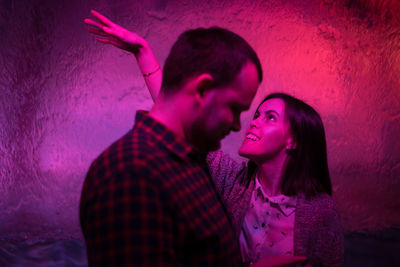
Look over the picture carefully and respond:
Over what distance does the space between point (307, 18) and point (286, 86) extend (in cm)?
46

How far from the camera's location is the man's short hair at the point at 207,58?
2.11ft

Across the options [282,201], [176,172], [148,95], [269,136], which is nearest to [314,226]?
[282,201]

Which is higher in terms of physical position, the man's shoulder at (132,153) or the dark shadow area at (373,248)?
the man's shoulder at (132,153)

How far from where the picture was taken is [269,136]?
1.22 meters

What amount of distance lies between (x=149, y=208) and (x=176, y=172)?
0.12m

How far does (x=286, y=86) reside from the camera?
6.54 ft

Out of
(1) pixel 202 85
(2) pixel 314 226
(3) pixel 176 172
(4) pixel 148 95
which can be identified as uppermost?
(1) pixel 202 85

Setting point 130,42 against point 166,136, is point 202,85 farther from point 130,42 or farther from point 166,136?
point 130,42

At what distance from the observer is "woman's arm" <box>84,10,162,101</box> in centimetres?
96

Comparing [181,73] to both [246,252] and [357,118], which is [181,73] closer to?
[246,252]

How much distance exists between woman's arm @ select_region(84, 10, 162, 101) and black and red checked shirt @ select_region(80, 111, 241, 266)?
0.44 meters

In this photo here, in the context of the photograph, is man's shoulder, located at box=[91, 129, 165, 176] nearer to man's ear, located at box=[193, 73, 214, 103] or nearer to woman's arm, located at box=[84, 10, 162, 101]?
man's ear, located at box=[193, 73, 214, 103]

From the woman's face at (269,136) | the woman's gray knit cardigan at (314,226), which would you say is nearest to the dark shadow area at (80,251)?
the woman's gray knit cardigan at (314,226)

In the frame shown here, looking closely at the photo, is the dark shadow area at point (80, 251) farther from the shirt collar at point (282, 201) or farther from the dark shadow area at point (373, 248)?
the shirt collar at point (282, 201)
